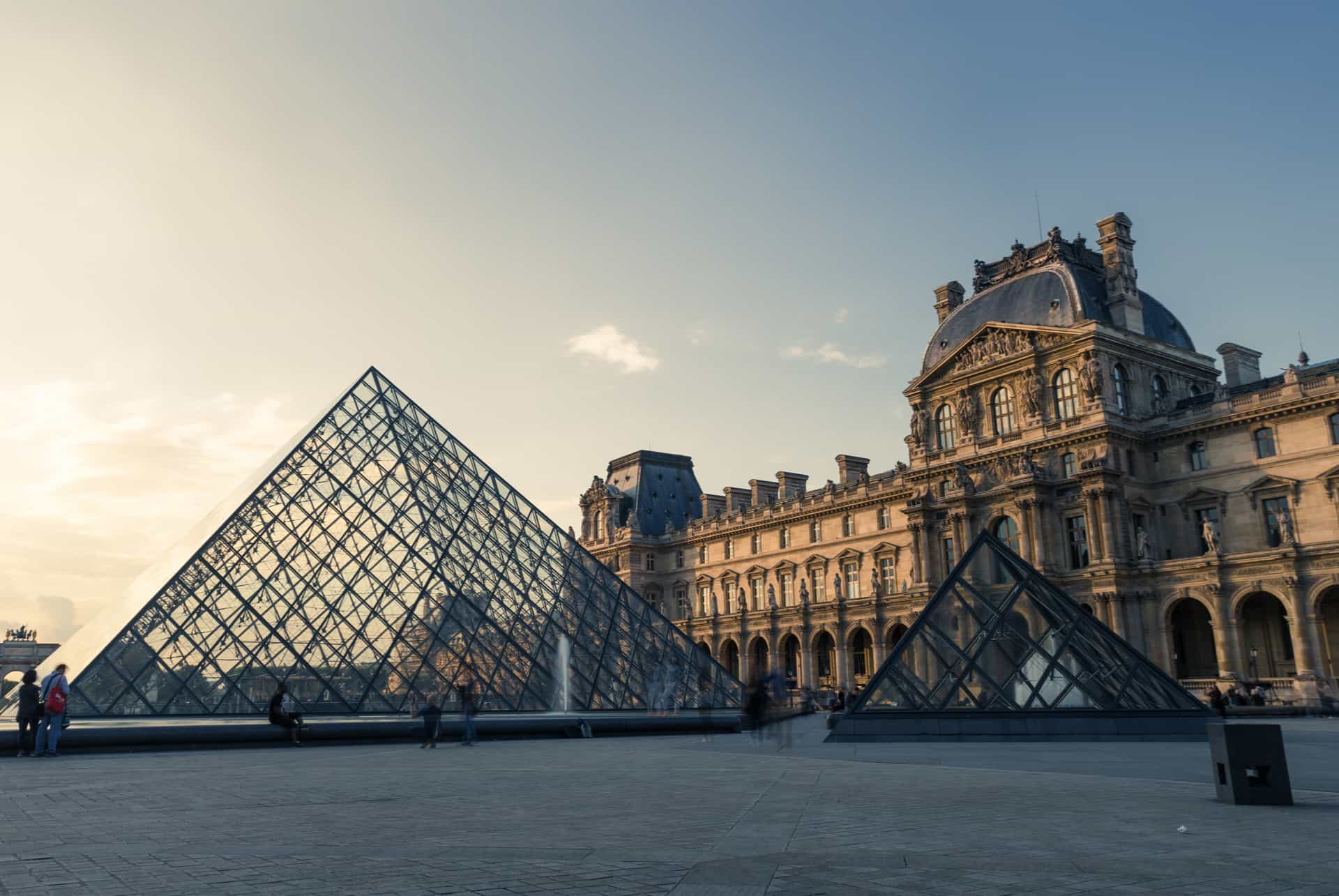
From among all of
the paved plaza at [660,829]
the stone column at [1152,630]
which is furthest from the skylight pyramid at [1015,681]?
the stone column at [1152,630]

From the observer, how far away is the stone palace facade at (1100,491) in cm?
3769

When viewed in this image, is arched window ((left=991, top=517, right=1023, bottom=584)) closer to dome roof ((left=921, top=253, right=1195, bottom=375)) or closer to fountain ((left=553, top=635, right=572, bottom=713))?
dome roof ((left=921, top=253, right=1195, bottom=375))

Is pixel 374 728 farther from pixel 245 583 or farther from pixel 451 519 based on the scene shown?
pixel 451 519

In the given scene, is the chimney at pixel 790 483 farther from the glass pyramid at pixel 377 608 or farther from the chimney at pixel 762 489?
the glass pyramid at pixel 377 608

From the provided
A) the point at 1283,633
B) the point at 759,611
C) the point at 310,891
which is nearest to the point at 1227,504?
the point at 1283,633

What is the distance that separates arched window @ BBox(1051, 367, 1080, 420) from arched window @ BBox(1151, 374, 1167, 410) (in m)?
3.92

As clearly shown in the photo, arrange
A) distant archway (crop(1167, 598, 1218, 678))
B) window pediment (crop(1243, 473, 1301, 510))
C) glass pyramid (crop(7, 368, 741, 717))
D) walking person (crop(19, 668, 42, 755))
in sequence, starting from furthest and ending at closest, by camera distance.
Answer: distant archway (crop(1167, 598, 1218, 678))
window pediment (crop(1243, 473, 1301, 510))
glass pyramid (crop(7, 368, 741, 717))
walking person (crop(19, 668, 42, 755))

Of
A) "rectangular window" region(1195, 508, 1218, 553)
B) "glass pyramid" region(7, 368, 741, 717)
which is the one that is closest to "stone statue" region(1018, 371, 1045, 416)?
"rectangular window" region(1195, 508, 1218, 553)

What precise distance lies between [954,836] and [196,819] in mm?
5238

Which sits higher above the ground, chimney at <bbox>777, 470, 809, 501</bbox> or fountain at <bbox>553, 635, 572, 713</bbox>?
chimney at <bbox>777, 470, 809, 501</bbox>

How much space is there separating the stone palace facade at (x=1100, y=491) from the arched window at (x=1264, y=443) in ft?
0.23

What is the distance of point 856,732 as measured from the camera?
1777 cm

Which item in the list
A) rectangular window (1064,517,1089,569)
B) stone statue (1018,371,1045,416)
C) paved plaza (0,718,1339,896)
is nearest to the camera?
paved plaza (0,718,1339,896)

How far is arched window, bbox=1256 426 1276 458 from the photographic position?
3909 cm
